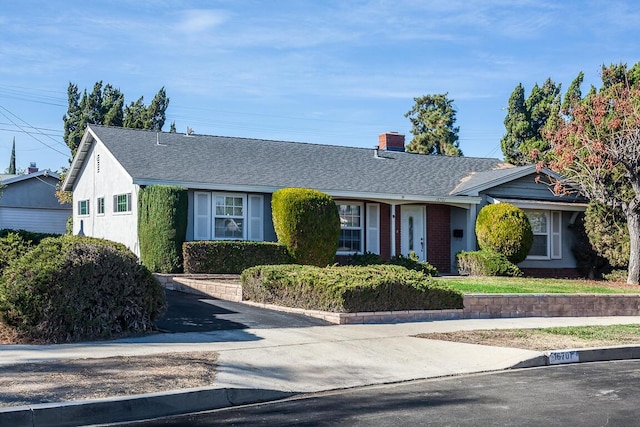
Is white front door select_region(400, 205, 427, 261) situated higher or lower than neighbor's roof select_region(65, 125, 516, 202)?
lower

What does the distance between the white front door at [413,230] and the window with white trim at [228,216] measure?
17.5 feet

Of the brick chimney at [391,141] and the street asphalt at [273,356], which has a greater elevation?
the brick chimney at [391,141]

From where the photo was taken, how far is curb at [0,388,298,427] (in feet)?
22.9

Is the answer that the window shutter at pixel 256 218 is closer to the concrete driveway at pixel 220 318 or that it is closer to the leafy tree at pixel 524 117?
the concrete driveway at pixel 220 318

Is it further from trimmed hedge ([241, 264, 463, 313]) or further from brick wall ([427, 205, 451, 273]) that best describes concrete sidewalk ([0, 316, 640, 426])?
brick wall ([427, 205, 451, 273])

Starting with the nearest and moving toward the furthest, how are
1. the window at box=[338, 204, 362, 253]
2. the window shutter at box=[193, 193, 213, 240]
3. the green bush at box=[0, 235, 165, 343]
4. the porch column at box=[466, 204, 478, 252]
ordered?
the green bush at box=[0, 235, 165, 343] → the window shutter at box=[193, 193, 213, 240] → the window at box=[338, 204, 362, 253] → the porch column at box=[466, 204, 478, 252]

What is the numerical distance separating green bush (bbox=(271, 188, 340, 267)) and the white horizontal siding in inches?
811

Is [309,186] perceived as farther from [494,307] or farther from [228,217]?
[494,307]

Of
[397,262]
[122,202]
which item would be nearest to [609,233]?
[397,262]

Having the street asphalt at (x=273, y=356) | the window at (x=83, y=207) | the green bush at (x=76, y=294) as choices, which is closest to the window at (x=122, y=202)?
the window at (x=83, y=207)

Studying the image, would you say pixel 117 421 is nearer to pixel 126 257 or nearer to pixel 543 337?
pixel 126 257

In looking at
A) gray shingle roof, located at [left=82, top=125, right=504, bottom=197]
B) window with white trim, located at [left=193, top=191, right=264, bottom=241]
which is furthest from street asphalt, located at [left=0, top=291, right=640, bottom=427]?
gray shingle roof, located at [left=82, top=125, right=504, bottom=197]

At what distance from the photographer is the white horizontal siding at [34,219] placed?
37719 mm

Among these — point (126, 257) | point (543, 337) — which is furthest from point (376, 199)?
point (126, 257)
